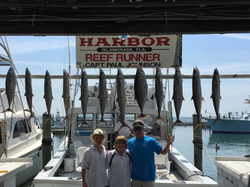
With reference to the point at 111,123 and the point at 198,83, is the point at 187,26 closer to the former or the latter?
the point at 198,83

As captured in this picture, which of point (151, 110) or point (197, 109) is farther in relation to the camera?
point (151, 110)

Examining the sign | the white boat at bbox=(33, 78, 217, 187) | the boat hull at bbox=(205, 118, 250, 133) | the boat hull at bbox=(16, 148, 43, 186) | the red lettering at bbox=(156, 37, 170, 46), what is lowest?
the boat hull at bbox=(205, 118, 250, 133)

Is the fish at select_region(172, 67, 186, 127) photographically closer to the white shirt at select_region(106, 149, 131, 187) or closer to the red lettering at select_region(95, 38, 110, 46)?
the white shirt at select_region(106, 149, 131, 187)

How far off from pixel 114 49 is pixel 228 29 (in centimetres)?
269

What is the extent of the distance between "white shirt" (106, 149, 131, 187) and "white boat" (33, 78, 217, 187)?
1487mm

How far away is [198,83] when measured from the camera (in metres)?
3.59

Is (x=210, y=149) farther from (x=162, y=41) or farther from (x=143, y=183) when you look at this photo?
(x=143, y=183)

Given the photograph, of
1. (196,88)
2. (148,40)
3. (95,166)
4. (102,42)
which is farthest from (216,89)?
(102,42)

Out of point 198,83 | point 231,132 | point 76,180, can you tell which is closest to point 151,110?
point 76,180

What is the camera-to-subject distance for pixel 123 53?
5320 mm

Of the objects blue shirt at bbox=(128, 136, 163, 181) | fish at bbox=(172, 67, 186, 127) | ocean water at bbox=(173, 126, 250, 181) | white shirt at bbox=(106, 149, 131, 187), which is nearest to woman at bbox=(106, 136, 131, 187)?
white shirt at bbox=(106, 149, 131, 187)

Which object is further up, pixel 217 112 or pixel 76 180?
pixel 217 112

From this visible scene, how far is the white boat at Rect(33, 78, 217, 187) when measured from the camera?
187 inches

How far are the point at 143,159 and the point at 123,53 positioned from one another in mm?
2688
